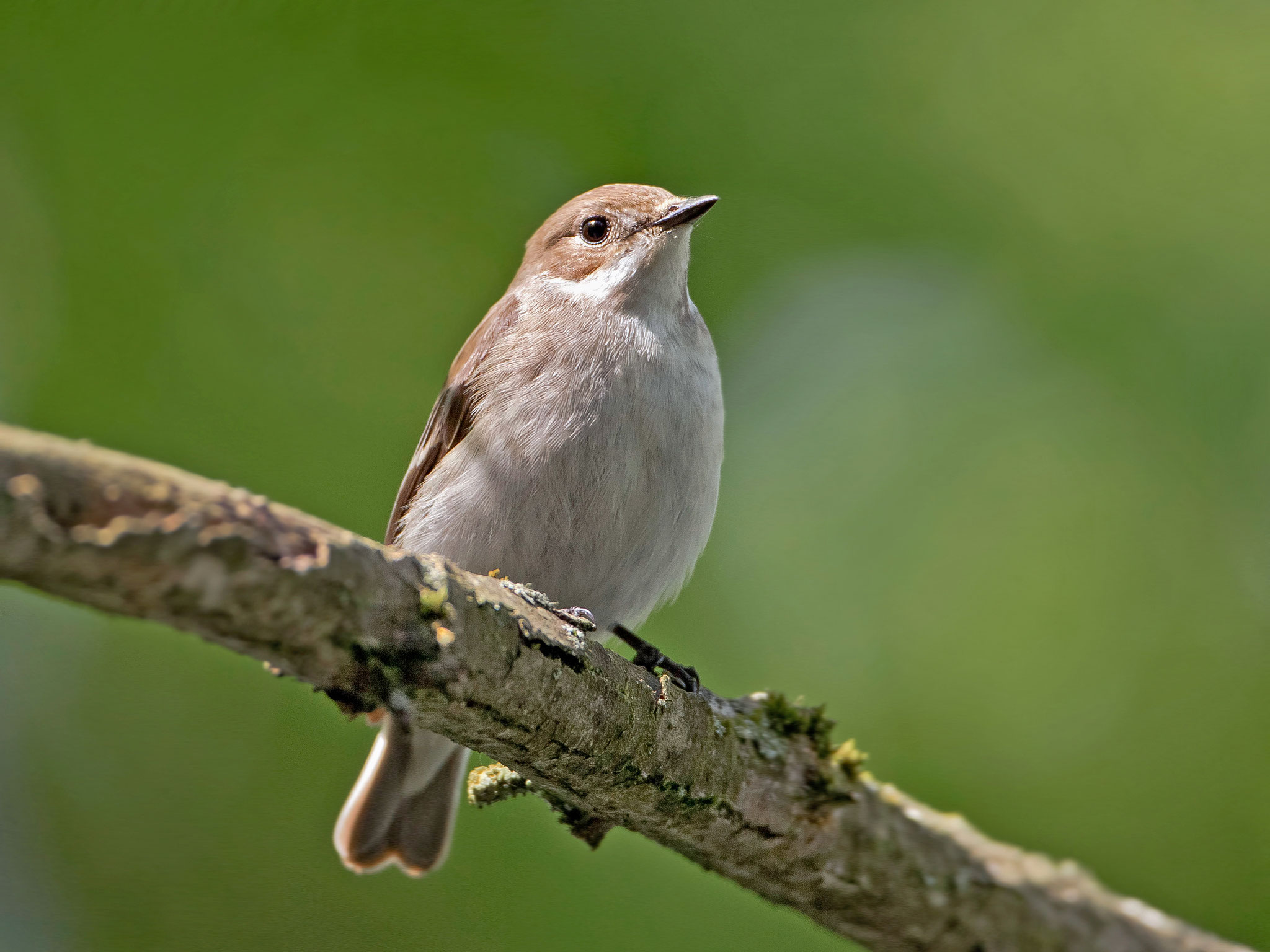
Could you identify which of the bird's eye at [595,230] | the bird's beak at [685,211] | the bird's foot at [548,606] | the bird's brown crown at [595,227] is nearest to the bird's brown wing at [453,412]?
the bird's brown crown at [595,227]

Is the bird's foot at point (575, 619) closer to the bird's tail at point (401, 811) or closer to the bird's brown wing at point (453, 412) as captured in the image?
the bird's brown wing at point (453, 412)

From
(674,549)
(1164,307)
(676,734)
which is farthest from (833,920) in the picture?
(1164,307)

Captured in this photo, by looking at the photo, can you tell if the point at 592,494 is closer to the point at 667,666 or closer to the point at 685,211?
the point at 667,666

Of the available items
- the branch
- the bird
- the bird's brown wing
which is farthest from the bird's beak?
the branch

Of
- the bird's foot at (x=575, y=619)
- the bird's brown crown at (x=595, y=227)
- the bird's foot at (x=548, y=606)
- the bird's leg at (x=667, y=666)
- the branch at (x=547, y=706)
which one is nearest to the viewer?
the branch at (x=547, y=706)

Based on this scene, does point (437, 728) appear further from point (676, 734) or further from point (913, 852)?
point (913, 852)

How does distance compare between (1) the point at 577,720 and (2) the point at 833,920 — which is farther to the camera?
(2) the point at 833,920
